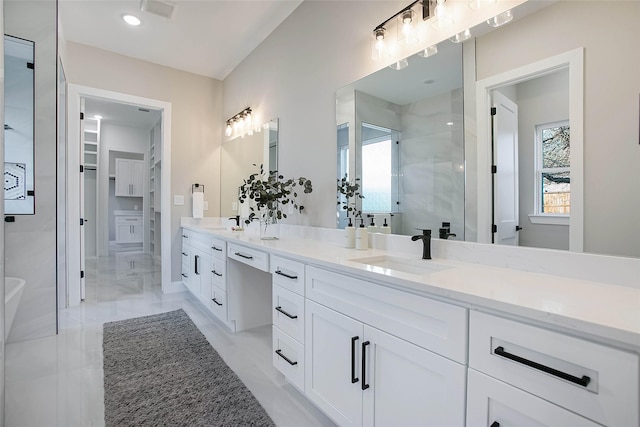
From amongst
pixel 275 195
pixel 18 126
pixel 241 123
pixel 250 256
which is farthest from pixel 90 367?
pixel 241 123

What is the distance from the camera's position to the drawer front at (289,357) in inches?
63.3

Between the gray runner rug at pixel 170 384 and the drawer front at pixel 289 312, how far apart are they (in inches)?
16.6

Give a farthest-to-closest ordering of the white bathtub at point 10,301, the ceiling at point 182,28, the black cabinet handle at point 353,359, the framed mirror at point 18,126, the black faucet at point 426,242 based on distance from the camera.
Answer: the ceiling at point 182,28 → the framed mirror at point 18,126 → the black faucet at point 426,242 → the white bathtub at point 10,301 → the black cabinet handle at point 353,359

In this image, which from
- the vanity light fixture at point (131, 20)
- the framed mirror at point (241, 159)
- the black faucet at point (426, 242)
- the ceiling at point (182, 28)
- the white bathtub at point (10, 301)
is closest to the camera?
the white bathtub at point (10, 301)

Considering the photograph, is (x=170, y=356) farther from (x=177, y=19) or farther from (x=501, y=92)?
(x=177, y=19)

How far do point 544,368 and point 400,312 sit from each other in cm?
44

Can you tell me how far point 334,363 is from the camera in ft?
4.54

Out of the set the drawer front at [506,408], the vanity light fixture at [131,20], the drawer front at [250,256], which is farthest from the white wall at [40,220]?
the drawer front at [506,408]

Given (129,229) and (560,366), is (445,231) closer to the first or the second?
(560,366)

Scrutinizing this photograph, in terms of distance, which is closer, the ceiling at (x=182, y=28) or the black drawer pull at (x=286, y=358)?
the black drawer pull at (x=286, y=358)

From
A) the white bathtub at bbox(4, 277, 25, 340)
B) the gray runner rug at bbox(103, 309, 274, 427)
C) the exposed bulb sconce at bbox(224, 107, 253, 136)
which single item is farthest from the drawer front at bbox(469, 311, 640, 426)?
the exposed bulb sconce at bbox(224, 107, 253, 136)

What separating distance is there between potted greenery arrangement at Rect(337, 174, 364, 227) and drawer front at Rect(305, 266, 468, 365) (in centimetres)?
74

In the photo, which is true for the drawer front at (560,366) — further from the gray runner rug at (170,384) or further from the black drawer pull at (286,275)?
the gray runner rug at (170,384)

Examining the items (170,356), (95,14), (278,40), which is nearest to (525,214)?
(170,356)
